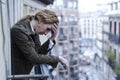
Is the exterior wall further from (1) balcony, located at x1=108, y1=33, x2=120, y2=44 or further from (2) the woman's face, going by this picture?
(1) balcony, located at x1=108, y1=33, x2=120, y2=44

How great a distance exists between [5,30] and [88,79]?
622 inches

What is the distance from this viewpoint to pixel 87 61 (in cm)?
2258

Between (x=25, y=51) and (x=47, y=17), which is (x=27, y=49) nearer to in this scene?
(x=25, y=51)

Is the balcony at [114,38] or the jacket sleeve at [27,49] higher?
the jacket sleeve at [27,49]

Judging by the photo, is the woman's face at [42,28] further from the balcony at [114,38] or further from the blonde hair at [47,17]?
the balcony at [114,38]

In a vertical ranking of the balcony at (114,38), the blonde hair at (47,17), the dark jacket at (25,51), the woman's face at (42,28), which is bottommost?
the balcony at (114,38)

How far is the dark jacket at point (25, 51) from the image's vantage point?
5.56 feet

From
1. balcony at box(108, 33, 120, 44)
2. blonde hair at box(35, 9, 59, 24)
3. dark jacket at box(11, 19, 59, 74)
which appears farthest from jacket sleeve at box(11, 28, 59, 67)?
balcony at box(108, 33, 120, 44)

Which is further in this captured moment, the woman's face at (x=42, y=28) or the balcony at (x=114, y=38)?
the balcony at (x=114, y=38)

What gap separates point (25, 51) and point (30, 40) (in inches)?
2.7

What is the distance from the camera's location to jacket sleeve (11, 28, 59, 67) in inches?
66.4

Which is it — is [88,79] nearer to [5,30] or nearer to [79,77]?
[79,77]

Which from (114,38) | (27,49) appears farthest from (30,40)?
(114,38)

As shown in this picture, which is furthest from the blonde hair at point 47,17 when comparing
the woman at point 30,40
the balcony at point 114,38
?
the balcony at point 114,38
